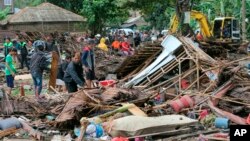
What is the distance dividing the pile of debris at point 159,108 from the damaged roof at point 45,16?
81.6ft

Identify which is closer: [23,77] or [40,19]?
[23,77]

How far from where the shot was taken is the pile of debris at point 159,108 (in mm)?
10883

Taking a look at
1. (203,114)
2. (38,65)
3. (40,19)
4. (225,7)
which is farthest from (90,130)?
(225,7)

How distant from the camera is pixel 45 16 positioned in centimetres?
4081

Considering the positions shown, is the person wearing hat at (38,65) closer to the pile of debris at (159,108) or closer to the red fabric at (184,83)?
the pile of debris at (159,108)

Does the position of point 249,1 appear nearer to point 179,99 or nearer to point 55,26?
point 55,26

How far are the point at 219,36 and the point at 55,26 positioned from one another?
1234cm

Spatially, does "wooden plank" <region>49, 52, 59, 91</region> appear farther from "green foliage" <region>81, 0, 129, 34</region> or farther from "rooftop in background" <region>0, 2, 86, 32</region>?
"green foliage" <region>81, 0, 129, 34</region>

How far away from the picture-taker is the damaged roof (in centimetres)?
4072

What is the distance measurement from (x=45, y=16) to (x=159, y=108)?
2921cm

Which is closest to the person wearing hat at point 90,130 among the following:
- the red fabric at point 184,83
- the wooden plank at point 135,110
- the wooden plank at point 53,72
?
the wooden plank at point 135,110

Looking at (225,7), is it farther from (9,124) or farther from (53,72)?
(9,124)

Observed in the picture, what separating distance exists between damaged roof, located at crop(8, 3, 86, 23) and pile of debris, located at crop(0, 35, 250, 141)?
2486 cm

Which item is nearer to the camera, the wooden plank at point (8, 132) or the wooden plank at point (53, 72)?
the wooden plank at point (8, 132)
